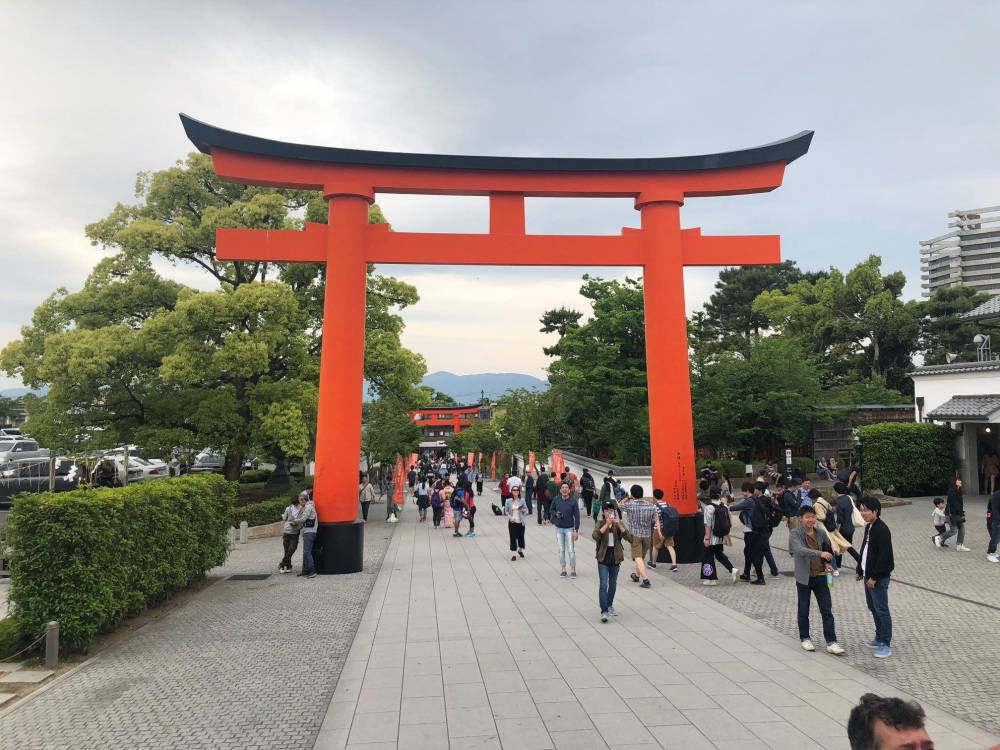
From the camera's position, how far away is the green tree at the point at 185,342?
1712 centimetres

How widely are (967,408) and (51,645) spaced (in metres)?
23.1

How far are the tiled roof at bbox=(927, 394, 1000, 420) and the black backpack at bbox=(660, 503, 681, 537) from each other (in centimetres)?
1314

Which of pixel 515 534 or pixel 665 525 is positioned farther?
pixel 515 534

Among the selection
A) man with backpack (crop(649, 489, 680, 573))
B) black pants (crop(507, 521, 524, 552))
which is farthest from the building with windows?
man with backpack (crop(649, 489, 680, 573))

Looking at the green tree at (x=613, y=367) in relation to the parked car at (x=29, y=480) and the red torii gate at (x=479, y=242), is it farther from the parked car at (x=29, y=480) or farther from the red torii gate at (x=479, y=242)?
the parked car at (x=29, y=480)

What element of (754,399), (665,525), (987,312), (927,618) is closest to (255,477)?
(665,525)

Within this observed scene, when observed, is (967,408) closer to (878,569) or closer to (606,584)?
(878,569)

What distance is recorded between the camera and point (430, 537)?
56.1 ft

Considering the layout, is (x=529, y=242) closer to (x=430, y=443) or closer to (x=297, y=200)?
(x=297, y=200)

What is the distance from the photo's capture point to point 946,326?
3744cm

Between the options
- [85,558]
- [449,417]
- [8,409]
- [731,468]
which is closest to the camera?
[85,558]

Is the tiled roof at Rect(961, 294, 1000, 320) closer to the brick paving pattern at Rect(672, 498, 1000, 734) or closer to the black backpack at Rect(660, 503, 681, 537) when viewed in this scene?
the brick paving pattern at Rect(672, 498, 1000, 734)

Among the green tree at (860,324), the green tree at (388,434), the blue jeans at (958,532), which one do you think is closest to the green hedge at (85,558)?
the blue jeans at (958,532)

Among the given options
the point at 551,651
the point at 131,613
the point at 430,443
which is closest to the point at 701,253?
the point at 551,651
